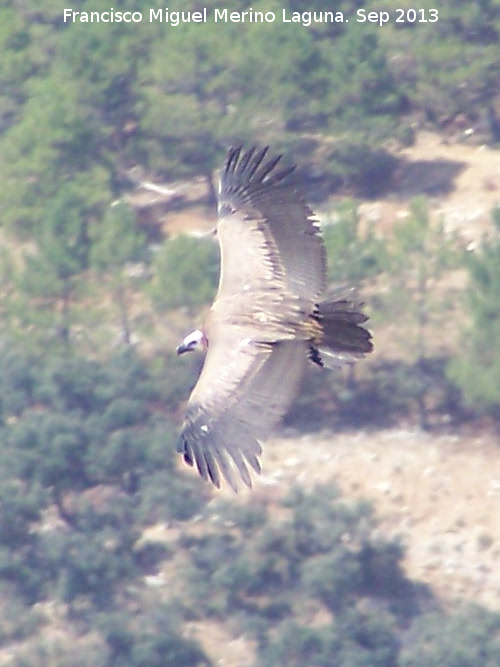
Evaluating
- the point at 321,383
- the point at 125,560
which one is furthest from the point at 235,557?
the point at 321,383

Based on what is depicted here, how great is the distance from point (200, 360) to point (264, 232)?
15359 mm

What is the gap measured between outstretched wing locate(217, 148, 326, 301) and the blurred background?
→ 1387 cm

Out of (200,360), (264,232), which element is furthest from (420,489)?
(264,232)

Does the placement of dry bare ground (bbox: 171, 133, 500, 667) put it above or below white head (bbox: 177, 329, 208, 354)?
above

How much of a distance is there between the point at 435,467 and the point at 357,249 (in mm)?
4090

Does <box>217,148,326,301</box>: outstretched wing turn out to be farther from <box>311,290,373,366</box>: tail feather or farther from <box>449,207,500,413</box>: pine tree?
<box>449,207,500,413</box>: pine tree

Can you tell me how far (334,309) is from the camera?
6.40 meters

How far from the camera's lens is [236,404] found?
5977 millimetres

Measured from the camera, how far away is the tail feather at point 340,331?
6.38m

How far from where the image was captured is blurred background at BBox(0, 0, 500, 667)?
20781 mm

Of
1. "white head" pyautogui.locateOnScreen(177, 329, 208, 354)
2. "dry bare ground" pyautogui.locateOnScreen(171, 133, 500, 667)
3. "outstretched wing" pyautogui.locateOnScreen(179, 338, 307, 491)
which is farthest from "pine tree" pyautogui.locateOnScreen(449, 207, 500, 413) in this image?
"outstretched wing" pyautogui.locateOnScreen(179, 338, 307, 491)

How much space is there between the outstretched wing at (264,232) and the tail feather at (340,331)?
4.6 inches

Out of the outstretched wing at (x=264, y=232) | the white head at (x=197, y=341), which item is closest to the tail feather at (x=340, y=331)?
the outstretched wing at (x=264, y=232)

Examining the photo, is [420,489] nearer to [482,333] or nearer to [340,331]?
[482,333]
